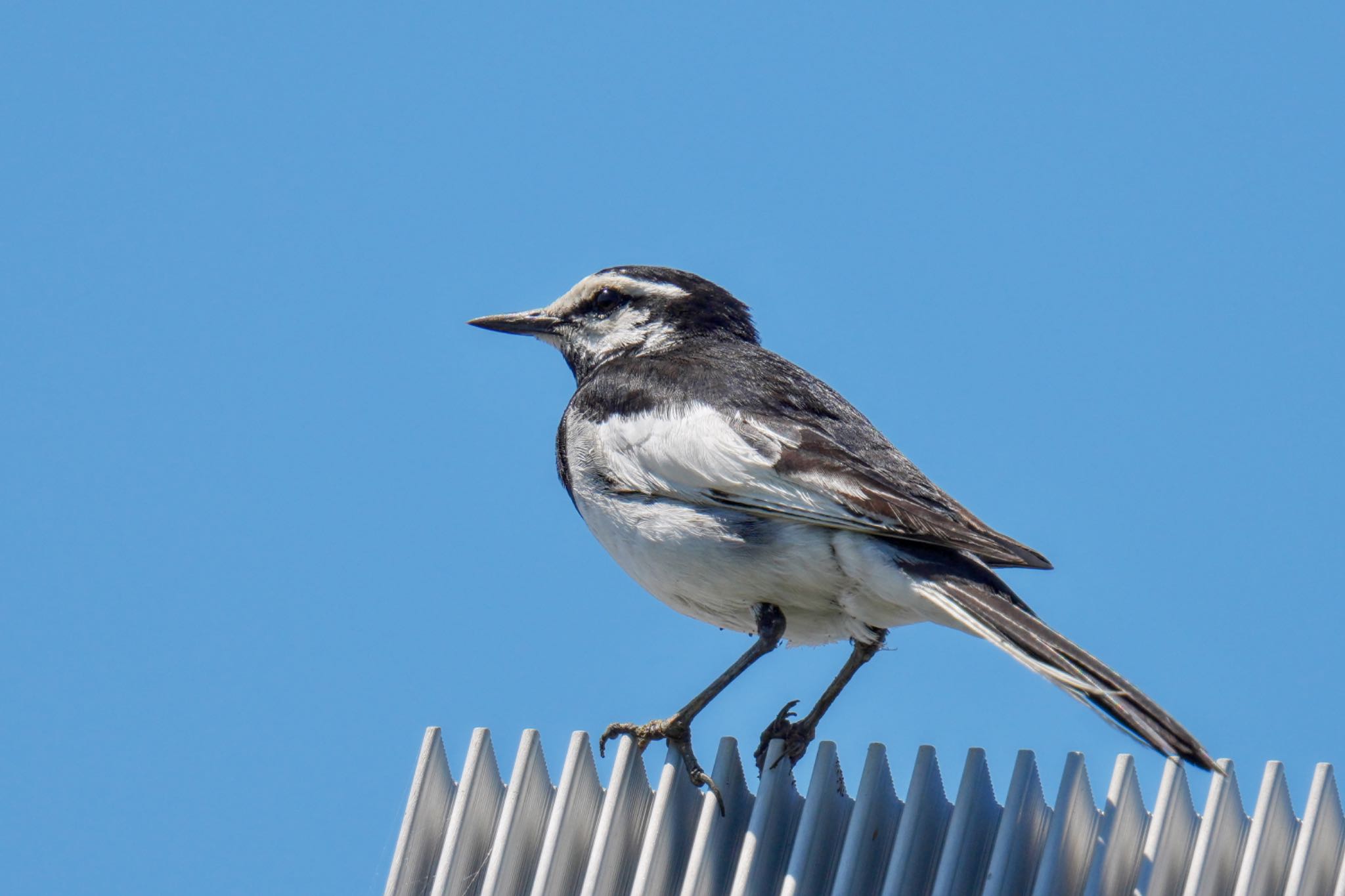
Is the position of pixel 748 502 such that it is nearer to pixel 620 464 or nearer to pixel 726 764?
pixel 620 464

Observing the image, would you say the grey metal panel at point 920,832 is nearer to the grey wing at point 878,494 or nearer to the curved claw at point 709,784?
the curved claw at point 709,784

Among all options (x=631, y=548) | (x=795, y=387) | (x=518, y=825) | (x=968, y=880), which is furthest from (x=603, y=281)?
(x=968, y=880)

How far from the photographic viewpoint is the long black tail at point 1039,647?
13.8ft

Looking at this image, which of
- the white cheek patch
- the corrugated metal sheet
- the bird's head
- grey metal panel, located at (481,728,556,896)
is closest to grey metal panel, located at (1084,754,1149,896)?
the corrugated metal sheet

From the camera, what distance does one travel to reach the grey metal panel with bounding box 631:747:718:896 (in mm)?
4688

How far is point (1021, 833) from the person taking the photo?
429cm

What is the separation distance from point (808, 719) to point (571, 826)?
1.08m

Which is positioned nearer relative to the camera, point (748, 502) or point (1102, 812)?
point (1102, 812)

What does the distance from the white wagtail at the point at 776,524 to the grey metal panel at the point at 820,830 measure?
342 mm

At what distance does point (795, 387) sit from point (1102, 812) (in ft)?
8.44

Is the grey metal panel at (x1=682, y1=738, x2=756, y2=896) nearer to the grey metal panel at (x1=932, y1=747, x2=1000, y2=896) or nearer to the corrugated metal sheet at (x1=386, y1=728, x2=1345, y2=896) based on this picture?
the corrugated metal sheet at (x1=386, y1=728, x2=1345, y2=896)

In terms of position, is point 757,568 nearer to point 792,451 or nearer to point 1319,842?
point 792,451

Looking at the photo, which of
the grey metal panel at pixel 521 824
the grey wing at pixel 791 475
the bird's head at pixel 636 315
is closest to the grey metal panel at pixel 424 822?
the grey metal panel at pixel 521 824

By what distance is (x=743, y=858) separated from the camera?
178 inches
